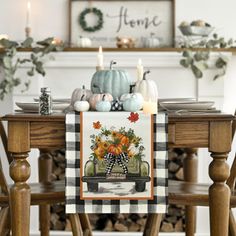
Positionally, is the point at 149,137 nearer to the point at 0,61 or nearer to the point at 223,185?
the point at 223,185

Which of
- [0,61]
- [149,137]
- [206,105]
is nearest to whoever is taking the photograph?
[149,137]

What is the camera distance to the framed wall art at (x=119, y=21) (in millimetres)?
4230

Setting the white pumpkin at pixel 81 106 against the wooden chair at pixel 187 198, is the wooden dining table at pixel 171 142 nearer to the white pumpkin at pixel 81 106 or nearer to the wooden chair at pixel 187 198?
the white pumpkin at pixel 81 106

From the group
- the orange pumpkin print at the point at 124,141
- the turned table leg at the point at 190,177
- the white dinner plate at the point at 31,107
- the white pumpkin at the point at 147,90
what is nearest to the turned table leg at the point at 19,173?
the white dinner plate at the point at 31,107

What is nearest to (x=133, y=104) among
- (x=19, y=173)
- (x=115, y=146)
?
(x=115, y=146)

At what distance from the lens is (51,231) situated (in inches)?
163

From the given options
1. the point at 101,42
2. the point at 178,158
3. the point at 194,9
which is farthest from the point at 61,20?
the point at 178,158

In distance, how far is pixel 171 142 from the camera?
251 centimetres

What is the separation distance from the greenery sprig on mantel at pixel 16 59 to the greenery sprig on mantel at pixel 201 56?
0.80m

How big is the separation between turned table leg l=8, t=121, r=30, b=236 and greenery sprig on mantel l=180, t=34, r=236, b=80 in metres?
1.73

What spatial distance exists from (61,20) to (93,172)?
2037 millimetres

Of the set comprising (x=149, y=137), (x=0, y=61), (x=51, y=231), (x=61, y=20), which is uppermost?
(x=61, y=20)

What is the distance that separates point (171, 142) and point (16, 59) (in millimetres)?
1834

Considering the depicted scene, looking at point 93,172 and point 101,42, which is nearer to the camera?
point 93,172
